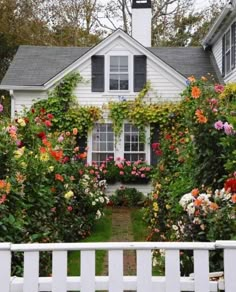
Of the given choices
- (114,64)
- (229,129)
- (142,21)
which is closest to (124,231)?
(229,129)

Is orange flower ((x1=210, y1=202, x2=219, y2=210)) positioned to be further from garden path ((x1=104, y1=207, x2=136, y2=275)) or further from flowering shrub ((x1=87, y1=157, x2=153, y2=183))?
flowering shrub ((x1=87, y1=157, x2=153, y2=183))

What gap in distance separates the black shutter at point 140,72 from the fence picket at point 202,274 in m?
11.6

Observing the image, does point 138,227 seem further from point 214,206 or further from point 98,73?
point 98,73

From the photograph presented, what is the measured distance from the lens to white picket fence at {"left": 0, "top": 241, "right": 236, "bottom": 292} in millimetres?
2361

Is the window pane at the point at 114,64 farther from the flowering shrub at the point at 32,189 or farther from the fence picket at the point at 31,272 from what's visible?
the fence picket at the point at 31,272

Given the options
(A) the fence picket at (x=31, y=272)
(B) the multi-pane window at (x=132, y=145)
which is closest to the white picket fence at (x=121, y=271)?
(A) the fence picket at (x=31, y=272)

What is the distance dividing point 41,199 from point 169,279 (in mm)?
2871

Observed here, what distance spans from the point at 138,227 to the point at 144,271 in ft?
22.8

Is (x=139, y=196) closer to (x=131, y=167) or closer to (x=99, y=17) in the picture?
(x=131, y=167)

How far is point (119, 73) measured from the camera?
1398 centimetres

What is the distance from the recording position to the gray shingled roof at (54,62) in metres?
14.3

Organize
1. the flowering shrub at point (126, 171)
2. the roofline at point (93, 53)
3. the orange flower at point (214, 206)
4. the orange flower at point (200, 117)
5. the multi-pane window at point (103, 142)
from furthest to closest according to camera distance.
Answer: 1. the multi-pane window at point (103, 142)
2. the roofline at point (93, 53)
3. the flowering shrub at point (126, 171)
4. the orange flower at point (200, 117)
5. the orange flower at point (214, 206)

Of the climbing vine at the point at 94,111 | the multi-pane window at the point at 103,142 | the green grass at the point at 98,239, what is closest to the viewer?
the green grass at the point at 98,239

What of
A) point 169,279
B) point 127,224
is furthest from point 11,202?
point 127,224
